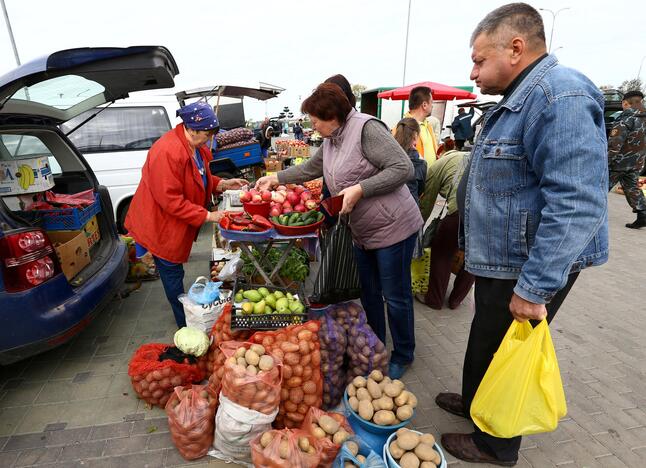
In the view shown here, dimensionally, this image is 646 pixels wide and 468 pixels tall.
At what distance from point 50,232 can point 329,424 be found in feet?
9.30

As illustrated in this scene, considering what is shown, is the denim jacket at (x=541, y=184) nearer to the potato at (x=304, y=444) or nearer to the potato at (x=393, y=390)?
the potato at (x=393, y=390)

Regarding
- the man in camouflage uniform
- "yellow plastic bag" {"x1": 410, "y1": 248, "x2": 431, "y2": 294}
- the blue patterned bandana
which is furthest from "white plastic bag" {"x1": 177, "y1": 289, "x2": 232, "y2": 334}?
the man in camouflage uniform

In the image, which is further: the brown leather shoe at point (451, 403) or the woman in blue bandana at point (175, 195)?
the woman in blue bandana at point (175, 195)

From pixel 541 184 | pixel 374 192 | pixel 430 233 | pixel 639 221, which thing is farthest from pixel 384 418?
pixel 639 221

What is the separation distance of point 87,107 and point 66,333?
2.16 metres

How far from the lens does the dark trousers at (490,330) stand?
6.09ft

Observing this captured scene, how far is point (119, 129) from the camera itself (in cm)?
582

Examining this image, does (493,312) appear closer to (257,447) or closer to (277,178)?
(257,447)

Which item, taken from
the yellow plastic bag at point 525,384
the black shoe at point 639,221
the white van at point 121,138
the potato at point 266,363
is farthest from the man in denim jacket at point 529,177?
the black shoe at point 639,221

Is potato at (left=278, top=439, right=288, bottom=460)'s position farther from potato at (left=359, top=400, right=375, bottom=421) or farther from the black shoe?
the black shoe

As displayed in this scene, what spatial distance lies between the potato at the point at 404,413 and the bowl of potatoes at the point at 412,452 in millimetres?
107

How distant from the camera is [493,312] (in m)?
1.91

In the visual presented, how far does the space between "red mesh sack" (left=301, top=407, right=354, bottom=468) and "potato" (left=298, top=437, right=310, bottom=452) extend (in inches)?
2.6

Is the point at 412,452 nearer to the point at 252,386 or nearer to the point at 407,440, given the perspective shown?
the point at 407,440
